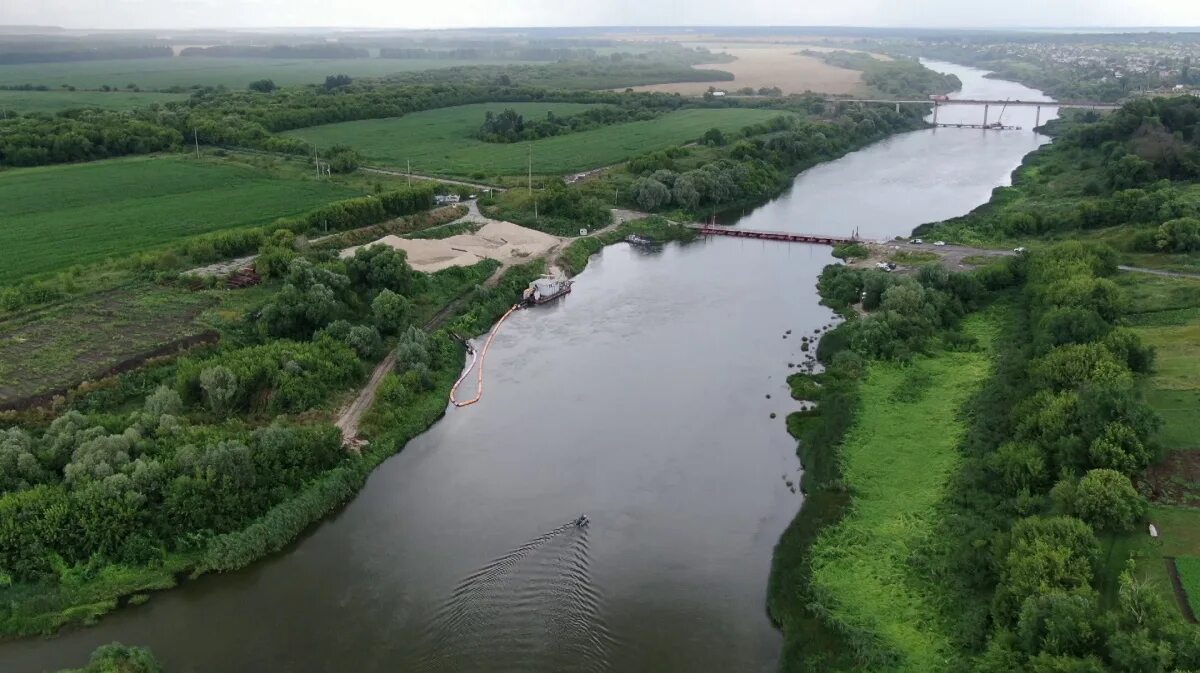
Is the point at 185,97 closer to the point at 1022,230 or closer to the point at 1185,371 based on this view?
the point at 1022,230

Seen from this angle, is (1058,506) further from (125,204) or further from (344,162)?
(344,162)

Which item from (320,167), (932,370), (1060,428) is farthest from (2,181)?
(1060,428)

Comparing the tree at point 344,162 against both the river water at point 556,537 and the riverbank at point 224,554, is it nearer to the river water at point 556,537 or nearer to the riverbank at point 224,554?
the river water at point 556,537

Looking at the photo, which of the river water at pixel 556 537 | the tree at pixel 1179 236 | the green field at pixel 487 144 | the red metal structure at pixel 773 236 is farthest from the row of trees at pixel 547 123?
the tree at pixel 1179 236

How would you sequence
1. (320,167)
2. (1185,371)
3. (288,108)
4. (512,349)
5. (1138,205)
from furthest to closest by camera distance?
(288,108)
(320,167)
(1138,205)
(512,349)
(1185,371)

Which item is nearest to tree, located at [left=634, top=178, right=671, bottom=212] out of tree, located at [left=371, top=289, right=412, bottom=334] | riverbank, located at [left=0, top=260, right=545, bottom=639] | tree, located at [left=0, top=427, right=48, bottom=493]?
tree, located at [left=371, top=289, right=412, bottom=334]

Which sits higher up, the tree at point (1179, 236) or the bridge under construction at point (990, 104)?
the bridge under construction at point (990, 104)

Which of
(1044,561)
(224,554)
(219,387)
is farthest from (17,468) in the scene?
(1044,561)

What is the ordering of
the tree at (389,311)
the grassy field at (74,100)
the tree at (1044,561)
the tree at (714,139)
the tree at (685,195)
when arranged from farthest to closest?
the grassy field at (74,100)
the tree at (714,139)
the tree at (685,195)
the tree at (389,311)
the tree at (1044,561)
